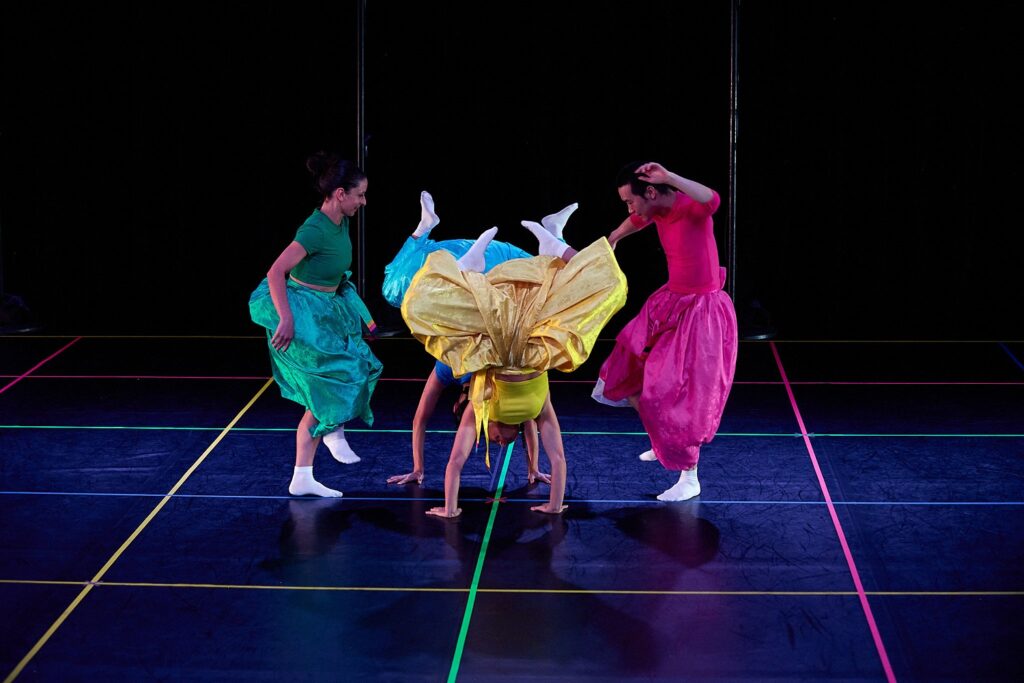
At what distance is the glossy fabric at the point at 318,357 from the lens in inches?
186

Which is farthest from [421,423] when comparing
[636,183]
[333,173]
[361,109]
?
[361,109]

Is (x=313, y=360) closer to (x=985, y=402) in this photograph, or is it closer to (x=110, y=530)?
(x=110, y=530)

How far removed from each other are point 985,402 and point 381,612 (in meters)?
3.33

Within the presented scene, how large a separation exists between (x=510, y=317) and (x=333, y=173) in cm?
87

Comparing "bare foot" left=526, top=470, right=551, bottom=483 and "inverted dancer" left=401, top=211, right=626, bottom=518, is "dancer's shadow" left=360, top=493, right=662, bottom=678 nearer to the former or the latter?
"inverted dancer" left=401, top=211, right=626, bottom=518

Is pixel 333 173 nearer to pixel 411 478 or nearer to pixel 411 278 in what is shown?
pixel 411 278

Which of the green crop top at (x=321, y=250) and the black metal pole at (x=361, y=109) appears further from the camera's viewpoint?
the black metal pole at (x=361, y=109)

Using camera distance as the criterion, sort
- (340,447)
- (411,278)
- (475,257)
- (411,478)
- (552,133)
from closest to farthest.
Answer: (475,257) < (411,278) < (411,478) < (340,447) < (552,133)

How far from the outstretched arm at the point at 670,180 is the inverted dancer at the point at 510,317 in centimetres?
25

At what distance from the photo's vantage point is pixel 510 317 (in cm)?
426

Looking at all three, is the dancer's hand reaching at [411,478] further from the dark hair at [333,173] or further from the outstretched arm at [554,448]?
the dark hair at [333,173]

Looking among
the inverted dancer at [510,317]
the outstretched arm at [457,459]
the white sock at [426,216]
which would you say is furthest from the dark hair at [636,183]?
the outstretched arm at [457,459]

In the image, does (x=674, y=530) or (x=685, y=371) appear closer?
(x=674, y=530)

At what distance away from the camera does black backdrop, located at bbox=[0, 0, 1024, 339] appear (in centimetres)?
760
